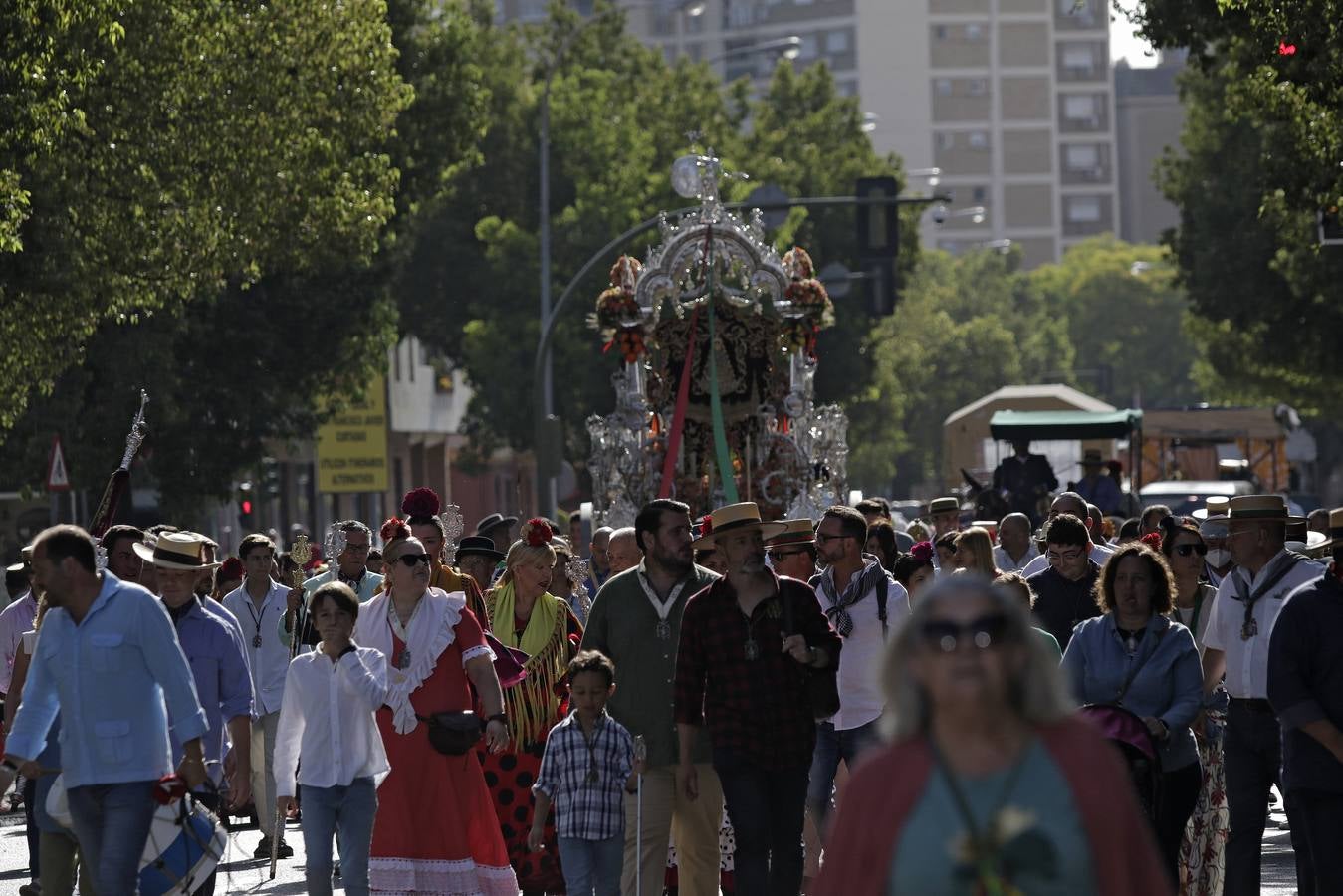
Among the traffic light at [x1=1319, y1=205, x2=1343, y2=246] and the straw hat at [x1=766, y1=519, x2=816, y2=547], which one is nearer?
the straw hat at [x1=766, y1=519, x2=816, y2=547]

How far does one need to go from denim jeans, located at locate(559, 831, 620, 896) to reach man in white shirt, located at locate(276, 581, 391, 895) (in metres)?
0.74

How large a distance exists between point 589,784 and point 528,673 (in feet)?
5.95

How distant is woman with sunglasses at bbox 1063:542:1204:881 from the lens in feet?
31.3

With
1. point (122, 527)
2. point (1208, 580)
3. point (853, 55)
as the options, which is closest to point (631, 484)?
point (1208, 580)

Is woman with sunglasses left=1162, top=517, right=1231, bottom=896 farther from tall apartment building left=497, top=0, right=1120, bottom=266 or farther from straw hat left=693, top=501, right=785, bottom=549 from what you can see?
tall apartment building left=497, top=0, right=1120, bottom=266

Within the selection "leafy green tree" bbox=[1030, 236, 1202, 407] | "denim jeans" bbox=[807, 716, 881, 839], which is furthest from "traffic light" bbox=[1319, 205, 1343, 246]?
"leafy green tree" bbox=[1030, 236, 1202, 407]

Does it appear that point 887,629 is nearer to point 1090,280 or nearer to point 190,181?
point 190,181

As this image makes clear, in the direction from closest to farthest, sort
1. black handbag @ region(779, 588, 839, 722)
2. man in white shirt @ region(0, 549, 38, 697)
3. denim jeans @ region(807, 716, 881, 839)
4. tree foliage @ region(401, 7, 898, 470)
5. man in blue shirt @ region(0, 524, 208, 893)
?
man in blue shirt @ region(0, 524, 208, 893) < black handbag @ region(779, 588, 839, 722) < denim jeans @ region(807, 716, 881, 839) < man in white shirt @ region(0, 549, 38, 697) < tree foliage @ region(401, 7, 898, 470)

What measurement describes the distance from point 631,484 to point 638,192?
2548 cm

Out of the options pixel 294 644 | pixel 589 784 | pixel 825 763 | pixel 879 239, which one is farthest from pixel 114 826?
pixel 879 239

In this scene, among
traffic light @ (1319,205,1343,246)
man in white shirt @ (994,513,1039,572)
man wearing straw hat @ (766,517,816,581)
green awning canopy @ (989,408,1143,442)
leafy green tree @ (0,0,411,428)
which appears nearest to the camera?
man wearing straw hat @ (766,517,816,581)

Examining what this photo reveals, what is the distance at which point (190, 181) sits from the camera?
26.3 metres

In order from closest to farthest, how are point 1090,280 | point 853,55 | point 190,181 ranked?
point 190,181, point 1090,280, point 853,55

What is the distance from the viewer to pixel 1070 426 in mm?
33031
